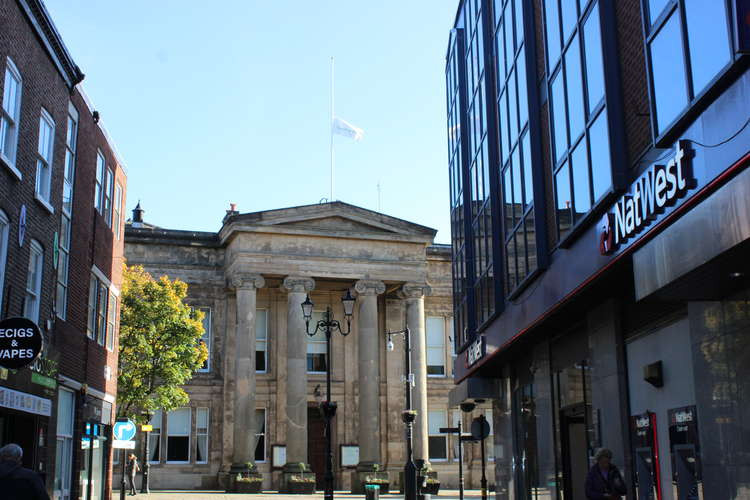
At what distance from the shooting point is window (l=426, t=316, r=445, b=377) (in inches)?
2005

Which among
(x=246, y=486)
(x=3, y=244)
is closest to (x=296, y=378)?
(x=246, y=486)

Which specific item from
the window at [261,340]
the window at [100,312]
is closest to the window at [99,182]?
the window at [100,312]

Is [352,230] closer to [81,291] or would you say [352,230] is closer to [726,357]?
[81,291]

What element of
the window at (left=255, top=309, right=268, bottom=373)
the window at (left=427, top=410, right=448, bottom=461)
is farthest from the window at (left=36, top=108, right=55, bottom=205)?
the window at (left=427, top=410, right=448, bottom=461)

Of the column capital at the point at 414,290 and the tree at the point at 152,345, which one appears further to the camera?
the column capital at the point at 414,290

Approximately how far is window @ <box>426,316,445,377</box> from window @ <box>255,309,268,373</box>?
903 cm

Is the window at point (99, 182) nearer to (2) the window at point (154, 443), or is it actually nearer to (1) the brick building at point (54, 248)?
(1) the brick building at point (54, 248)

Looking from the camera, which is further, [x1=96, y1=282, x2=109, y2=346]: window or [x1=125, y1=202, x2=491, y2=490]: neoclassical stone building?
[x1=125, y1=202, x2=491, y2=490]: neoclassical stone building

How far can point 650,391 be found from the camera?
14039mm

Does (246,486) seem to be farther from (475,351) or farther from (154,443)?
(475,351)

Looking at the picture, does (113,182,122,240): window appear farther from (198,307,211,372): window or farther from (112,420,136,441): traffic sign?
(198,307,211,372): window

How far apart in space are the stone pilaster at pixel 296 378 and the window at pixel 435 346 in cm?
868

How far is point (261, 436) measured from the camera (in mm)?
46875

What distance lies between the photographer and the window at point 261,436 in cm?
4656
